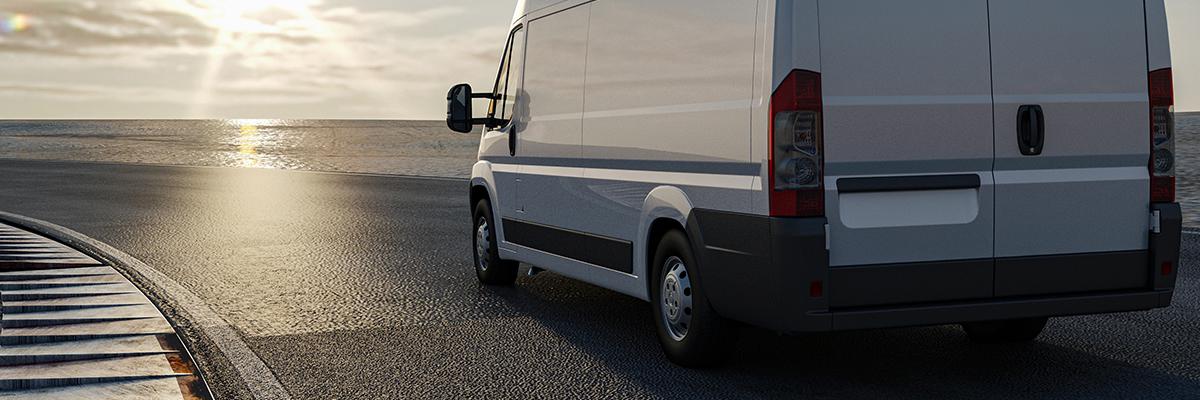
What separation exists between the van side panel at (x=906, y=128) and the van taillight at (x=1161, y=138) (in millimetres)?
838

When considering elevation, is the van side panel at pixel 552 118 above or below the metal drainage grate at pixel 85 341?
above

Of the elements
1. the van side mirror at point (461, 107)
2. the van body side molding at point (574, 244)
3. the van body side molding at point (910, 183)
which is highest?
the van side mirror at point (461, 107)

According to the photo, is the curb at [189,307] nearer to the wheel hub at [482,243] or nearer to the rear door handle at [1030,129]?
the wheel hub at [482,243]

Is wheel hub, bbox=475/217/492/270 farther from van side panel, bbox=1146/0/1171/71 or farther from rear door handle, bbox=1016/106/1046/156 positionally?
van side panel, bbox=1146/0/1171/71

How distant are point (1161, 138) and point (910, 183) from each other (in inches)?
51.4

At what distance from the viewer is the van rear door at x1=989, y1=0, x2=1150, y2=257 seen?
18.2ft

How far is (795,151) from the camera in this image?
17.1 ft

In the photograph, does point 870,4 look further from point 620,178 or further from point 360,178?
point 360,178

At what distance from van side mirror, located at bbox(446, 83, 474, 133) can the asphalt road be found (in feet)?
3.89

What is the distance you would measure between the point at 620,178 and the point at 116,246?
667 centimetres

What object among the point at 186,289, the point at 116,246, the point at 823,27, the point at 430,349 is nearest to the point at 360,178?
the point at 116,246

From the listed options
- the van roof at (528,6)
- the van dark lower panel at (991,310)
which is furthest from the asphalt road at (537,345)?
the van roof at (528,6)

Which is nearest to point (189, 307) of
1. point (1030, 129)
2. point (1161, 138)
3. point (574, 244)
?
point (574, 244)

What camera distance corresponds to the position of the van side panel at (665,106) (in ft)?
18.2
